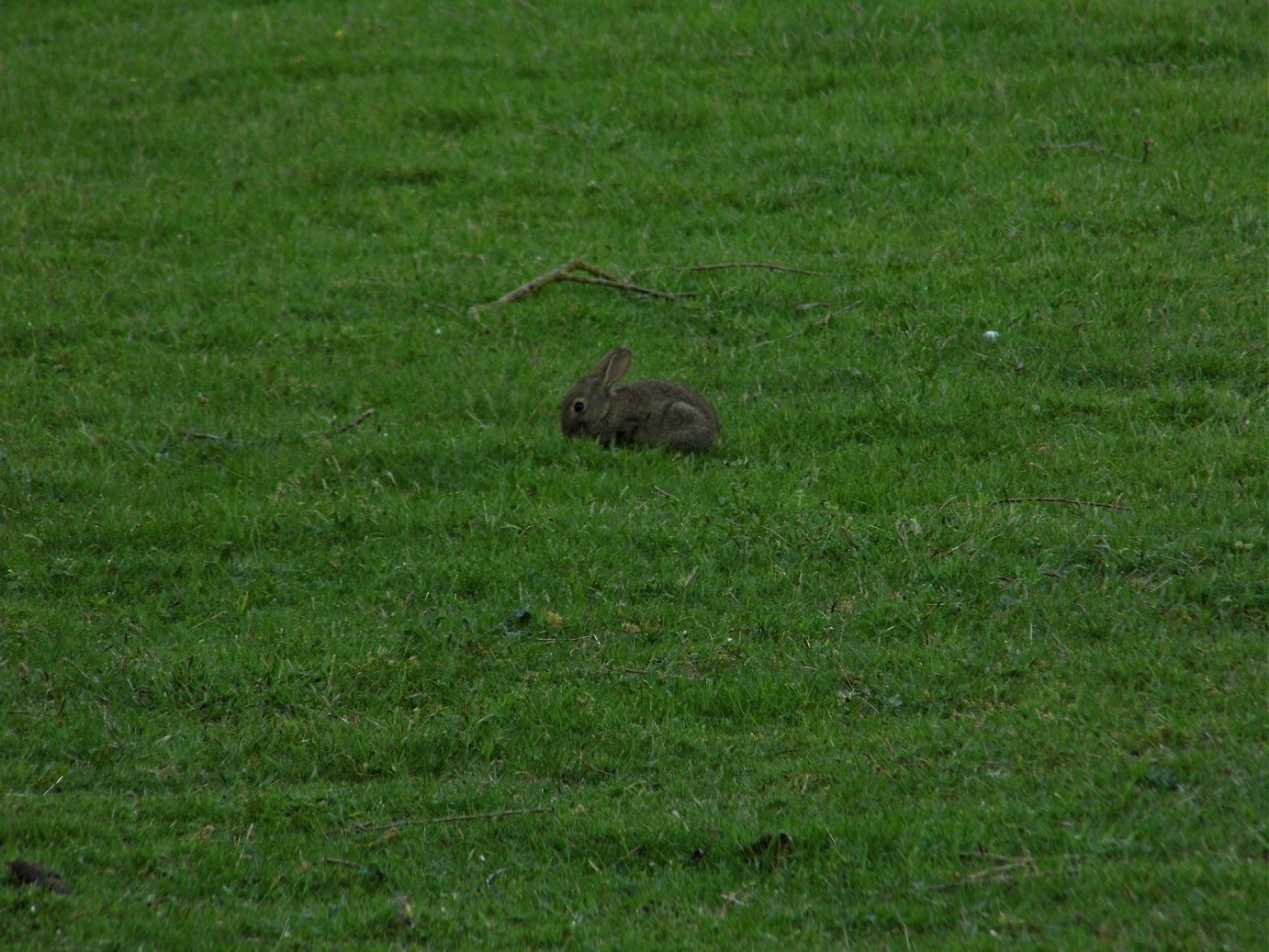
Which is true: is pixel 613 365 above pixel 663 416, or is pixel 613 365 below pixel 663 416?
above

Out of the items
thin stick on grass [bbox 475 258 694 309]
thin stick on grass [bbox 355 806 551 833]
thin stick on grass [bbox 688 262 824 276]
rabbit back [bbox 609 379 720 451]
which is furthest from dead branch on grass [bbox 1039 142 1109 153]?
thin stick on grass [bbox 355 806 551 833]

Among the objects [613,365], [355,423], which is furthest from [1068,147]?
[355,423]

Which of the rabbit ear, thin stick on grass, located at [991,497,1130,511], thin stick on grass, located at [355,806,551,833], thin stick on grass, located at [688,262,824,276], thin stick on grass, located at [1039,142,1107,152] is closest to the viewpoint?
thin stick on grass, located at [355,806,551,833]

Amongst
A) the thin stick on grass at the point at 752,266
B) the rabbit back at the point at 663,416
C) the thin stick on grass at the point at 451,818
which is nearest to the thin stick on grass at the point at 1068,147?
the thin stick on grass at the point at 752,266

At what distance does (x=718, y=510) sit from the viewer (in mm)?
9500

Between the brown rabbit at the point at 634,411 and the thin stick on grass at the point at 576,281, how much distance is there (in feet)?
6.38

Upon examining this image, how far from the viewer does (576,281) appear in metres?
13.2

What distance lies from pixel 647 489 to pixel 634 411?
33.4 inches

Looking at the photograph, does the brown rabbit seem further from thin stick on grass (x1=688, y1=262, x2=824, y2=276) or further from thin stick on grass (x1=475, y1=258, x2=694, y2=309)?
thin stick on grass (x1=688, y1=262, x2=824, y2=276)

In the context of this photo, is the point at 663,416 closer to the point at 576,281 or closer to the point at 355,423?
the point at 355,423

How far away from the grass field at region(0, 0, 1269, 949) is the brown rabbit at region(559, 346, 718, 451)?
222mm

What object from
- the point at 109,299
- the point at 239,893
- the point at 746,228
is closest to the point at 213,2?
the point at 109,299

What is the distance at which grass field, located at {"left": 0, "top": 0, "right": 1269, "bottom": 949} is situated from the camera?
6.17 metres

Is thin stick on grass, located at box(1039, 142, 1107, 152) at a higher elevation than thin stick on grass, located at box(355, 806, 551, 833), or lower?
higher
